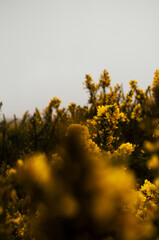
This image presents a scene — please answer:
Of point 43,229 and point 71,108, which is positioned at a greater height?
point 71,108

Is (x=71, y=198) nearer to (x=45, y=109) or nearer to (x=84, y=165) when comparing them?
(x=84, y=165)

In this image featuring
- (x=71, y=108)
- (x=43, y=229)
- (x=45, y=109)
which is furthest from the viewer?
(x=71, y=108)

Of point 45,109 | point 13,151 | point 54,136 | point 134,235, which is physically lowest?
point 134,235

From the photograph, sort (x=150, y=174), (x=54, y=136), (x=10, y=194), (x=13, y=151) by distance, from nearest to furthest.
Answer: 1. (x=10, y=194)
2. (x=13, y=151)
3. (x=150, y=174)
4. (x=54, y=136)

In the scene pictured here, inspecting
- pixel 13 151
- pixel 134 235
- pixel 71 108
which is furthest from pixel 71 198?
pixel 71 108

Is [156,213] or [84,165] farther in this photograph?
[156,213]

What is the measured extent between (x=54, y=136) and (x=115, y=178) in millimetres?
3610

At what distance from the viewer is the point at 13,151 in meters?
3.35

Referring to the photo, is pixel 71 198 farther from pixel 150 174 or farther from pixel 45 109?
pixel 45 109

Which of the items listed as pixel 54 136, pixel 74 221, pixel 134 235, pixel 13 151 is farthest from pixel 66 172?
pixel 54 136

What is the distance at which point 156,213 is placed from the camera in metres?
0.98

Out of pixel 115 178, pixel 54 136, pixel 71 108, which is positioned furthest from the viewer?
pixel 71 108

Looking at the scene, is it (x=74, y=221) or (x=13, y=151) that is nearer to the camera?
(x=74, y=221)

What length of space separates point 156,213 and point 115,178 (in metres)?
0.57
